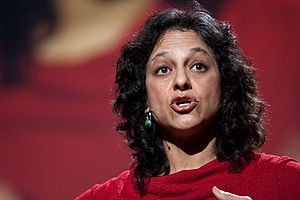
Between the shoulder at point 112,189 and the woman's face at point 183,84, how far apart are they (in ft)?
0.80

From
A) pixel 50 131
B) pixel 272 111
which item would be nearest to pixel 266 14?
pixel 272 111

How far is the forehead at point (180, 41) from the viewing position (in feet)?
5.64

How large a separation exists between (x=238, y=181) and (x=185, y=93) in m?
0.34

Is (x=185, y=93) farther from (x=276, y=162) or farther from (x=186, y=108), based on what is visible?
(x=276, y=162)

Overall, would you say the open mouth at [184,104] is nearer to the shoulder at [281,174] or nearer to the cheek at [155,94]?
the cheek at [155,94]

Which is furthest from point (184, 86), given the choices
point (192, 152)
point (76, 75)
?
point (76, 75)

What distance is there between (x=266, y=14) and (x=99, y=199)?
4.21 feet

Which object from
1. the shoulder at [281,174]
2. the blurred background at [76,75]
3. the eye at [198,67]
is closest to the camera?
the shoulder at [281,174]

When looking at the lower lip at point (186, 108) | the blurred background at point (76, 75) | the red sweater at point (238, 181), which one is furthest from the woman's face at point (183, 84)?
the blurred background at point (76, 75)

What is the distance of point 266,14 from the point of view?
246 cm

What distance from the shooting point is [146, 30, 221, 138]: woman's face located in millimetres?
1613

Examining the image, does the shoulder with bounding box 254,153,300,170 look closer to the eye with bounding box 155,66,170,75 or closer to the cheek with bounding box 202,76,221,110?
the cheek with bounding box 202,76,221,110

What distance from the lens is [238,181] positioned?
1.60 m

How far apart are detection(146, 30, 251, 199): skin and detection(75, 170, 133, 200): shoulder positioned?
6.9 inches
